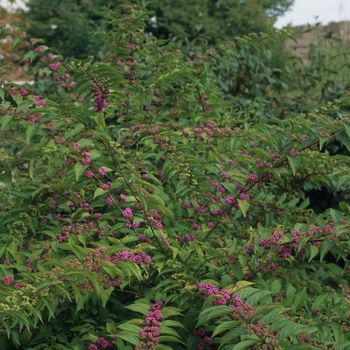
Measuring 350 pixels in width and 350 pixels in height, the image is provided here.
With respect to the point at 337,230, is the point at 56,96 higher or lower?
higher

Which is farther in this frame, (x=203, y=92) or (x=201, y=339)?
(x=203, y=92)

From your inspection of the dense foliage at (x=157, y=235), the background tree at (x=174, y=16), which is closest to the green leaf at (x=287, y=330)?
the dense foliage at (x=157, y=235)

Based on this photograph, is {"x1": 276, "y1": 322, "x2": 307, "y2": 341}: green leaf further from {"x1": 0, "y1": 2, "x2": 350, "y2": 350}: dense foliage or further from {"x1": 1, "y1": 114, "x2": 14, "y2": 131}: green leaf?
{"x1": 1, "y1": 114, "x2": 14, "y2": 131}: green leaf

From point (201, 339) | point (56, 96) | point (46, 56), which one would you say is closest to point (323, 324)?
point (201, 339)

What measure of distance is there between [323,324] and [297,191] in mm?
1116

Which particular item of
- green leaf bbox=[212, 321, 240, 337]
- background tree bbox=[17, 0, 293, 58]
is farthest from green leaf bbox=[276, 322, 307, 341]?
background tree bbox=[17, 0, 293, 58]

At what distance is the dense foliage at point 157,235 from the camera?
6.16 ft

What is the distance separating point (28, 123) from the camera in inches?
95.6

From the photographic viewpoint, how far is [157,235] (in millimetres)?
2223

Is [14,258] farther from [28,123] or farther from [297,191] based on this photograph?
[297,191]

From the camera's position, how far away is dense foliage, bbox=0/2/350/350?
1878mm

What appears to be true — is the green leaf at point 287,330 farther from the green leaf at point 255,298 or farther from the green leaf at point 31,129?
the green leaf at point 31,129

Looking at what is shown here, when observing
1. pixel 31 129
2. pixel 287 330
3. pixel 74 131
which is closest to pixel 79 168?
pixel 74 131

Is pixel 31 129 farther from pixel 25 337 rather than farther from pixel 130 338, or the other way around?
pixel 130 338
